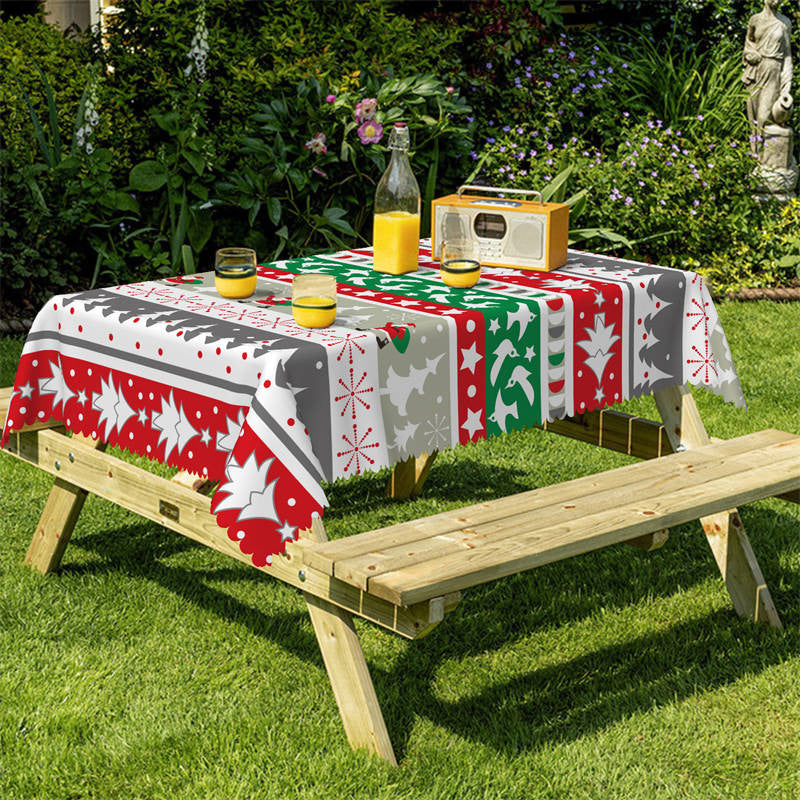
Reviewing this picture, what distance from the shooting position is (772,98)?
8.58m

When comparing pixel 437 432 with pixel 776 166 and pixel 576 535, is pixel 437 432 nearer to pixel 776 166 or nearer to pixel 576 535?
pixel 576 535

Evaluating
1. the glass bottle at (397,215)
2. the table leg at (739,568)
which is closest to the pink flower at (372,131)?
the glass bottle at (397,215)

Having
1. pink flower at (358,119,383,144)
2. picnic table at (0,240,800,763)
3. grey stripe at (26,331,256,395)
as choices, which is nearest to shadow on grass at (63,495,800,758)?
picnic table at (0,240,800,763)

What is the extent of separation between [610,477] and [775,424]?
93.2 inches

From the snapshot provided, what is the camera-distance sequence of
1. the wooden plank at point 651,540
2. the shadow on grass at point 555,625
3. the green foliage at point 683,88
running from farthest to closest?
the green foliage at point 683,88 < the wooden plank at point 651,540 < the shadow on grass at point 555,625

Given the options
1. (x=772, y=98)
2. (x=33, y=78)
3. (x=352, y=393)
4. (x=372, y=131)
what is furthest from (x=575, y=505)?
(x=772, y=98)

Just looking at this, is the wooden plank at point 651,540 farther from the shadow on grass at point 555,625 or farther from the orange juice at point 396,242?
the orange juice at point 396,242

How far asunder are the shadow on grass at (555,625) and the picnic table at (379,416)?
226mm

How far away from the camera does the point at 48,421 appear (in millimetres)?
3832

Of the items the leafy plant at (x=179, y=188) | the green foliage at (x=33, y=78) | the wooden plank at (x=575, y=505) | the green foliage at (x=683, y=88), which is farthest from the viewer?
the green foliage at (x=683, y=88)

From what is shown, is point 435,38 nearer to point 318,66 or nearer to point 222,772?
point 318,66

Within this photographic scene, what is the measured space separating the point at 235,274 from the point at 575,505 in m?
1.10

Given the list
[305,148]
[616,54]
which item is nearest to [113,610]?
[305,148]

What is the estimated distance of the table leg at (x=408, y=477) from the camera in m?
4.79
